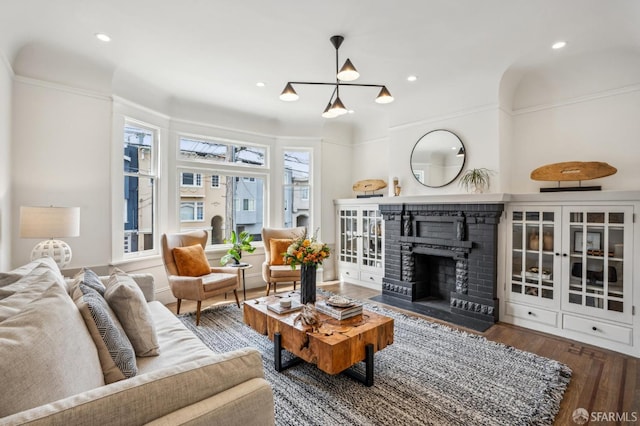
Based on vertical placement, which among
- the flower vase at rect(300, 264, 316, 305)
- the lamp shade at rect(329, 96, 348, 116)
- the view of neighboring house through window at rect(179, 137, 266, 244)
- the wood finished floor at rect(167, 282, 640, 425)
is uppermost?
the lamp shade at rect(329, 96, 348, 116)

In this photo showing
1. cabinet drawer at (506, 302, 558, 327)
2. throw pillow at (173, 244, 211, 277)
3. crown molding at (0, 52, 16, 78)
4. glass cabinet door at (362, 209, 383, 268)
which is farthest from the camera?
glass cabinet door at (362, 209, 383, 268)

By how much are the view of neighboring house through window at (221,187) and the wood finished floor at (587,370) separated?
3146mm

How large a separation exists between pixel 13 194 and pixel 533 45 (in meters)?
5.20

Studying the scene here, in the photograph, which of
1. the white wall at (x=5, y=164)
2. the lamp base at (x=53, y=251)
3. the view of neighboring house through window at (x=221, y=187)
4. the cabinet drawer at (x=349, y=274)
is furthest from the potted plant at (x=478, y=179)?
the white wall at (x=5, y=164)

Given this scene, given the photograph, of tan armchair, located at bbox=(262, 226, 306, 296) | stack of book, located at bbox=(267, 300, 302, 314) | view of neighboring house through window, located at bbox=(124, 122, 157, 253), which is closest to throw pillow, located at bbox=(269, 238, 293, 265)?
tan armchair, located at bbox=(262, 226, 306, 296)

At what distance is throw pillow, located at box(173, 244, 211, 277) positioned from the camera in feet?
12.4

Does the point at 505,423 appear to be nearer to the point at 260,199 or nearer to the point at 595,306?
the point at 595,306

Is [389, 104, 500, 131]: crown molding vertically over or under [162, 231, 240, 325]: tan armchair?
over

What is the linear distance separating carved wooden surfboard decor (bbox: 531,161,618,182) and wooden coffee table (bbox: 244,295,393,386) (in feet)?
8.25

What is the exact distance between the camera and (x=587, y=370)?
8.50ft

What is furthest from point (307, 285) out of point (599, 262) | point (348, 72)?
point (599, 262)

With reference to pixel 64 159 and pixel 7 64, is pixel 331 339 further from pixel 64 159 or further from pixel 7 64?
pixel 7 64

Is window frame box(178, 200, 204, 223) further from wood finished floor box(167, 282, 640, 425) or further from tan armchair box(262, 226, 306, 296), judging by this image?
wood finished floor box(167, 282, 640, 425)

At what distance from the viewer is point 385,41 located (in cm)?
299
